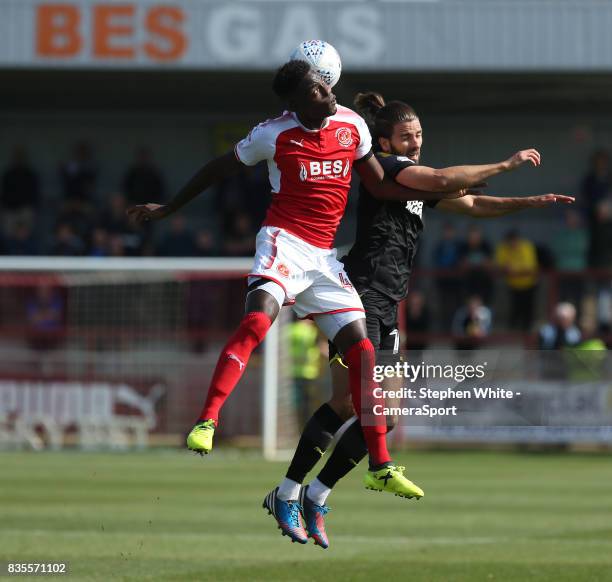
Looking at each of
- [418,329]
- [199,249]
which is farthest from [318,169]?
[199,249]

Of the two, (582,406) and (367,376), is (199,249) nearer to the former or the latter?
(582,406)

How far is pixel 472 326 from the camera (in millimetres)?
21094

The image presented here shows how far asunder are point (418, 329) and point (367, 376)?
13400 mm

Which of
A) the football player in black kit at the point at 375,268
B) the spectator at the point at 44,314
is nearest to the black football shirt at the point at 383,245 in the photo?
the football player in black kit at the point at 375,268

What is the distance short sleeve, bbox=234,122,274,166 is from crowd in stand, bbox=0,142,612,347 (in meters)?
13.7

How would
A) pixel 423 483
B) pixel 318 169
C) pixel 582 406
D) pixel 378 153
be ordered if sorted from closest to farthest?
pixel 318 169 → pixel 378 153 → pixel 423 483 → pixel 582 406

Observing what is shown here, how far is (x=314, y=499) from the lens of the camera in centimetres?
822

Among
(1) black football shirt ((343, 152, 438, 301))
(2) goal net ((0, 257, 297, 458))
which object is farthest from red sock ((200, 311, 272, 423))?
(2) goal net ((0, 257, 297, 458))

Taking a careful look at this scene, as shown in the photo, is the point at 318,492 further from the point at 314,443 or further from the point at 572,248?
the point at 572,248

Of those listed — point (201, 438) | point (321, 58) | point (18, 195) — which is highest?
point (321, 58)

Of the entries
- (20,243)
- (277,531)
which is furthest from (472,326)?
(277,531)

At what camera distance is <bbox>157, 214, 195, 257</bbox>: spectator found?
23.3 meters

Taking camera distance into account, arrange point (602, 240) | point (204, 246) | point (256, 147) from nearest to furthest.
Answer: point (256, 147)
point (204, 246)
point (602, 240)

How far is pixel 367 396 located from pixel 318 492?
0.77m
